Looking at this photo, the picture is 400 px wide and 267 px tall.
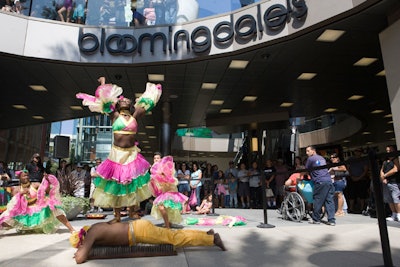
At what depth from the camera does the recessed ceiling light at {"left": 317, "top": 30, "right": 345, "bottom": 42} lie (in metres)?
7.80

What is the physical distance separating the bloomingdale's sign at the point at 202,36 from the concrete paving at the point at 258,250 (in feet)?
18.0

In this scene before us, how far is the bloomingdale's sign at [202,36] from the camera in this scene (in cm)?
795

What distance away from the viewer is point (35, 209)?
16.8ft

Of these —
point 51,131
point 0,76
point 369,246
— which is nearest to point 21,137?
point 51,131

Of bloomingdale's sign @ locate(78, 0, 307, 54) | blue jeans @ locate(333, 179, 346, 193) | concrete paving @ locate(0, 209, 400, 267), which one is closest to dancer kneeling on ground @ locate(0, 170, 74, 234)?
concrete paving @ locate(0, 209, 400, 267)

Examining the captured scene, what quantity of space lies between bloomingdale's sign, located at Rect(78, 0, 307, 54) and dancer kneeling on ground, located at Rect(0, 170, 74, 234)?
5127 millimetres

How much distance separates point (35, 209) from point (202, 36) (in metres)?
6.46

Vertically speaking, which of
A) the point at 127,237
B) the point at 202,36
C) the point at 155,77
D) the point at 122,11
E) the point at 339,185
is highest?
the point at 122,11

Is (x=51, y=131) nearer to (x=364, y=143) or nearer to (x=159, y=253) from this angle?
(x=364, y=143)

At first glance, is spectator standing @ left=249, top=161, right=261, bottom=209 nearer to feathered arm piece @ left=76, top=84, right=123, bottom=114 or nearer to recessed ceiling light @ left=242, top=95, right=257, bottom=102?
recessed ceiling light @ left=242, top=95, right=257, bottom=102

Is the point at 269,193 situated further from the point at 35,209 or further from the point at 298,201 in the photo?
the point at 35,209

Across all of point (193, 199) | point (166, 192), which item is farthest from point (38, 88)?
point (166, 192)

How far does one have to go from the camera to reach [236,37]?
340 inches

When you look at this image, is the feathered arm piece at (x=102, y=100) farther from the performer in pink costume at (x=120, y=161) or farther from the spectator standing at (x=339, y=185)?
the spectator standing at (x=339, y=185)
